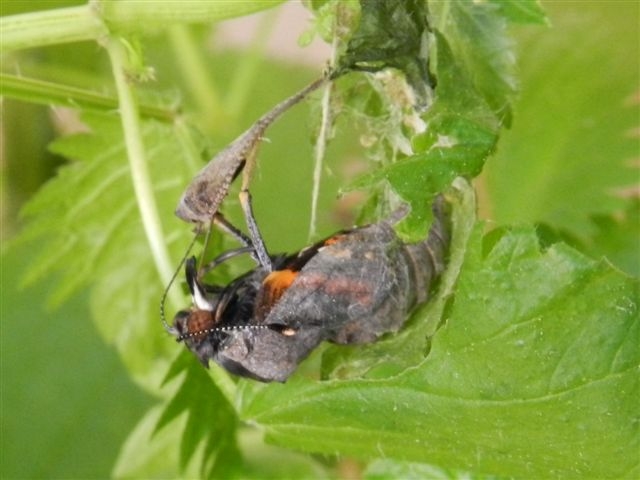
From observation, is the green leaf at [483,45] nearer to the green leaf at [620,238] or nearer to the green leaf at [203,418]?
the green leaf at [203,418]

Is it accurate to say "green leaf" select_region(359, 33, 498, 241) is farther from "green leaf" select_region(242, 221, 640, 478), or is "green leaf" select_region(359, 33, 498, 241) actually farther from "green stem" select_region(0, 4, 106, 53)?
"green stem" select_region(0, 4, 106, 53)

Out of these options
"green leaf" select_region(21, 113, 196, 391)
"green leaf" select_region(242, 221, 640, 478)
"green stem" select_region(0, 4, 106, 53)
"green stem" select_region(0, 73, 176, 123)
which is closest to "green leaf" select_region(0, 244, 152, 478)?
"green leaf" select_region(21, 113, 196, 391)

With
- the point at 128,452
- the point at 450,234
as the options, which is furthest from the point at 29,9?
the point at 450,234

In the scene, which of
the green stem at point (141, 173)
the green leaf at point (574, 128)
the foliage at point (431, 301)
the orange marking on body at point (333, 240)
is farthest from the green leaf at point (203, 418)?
the green leaf at point (574, 128)

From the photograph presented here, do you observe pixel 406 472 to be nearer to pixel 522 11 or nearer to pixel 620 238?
pixel 522 11

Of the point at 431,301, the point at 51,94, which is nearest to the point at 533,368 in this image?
the point at 431,301

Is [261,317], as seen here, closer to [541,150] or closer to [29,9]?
[29,9]

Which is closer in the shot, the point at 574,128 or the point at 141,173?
the point at 141,173
